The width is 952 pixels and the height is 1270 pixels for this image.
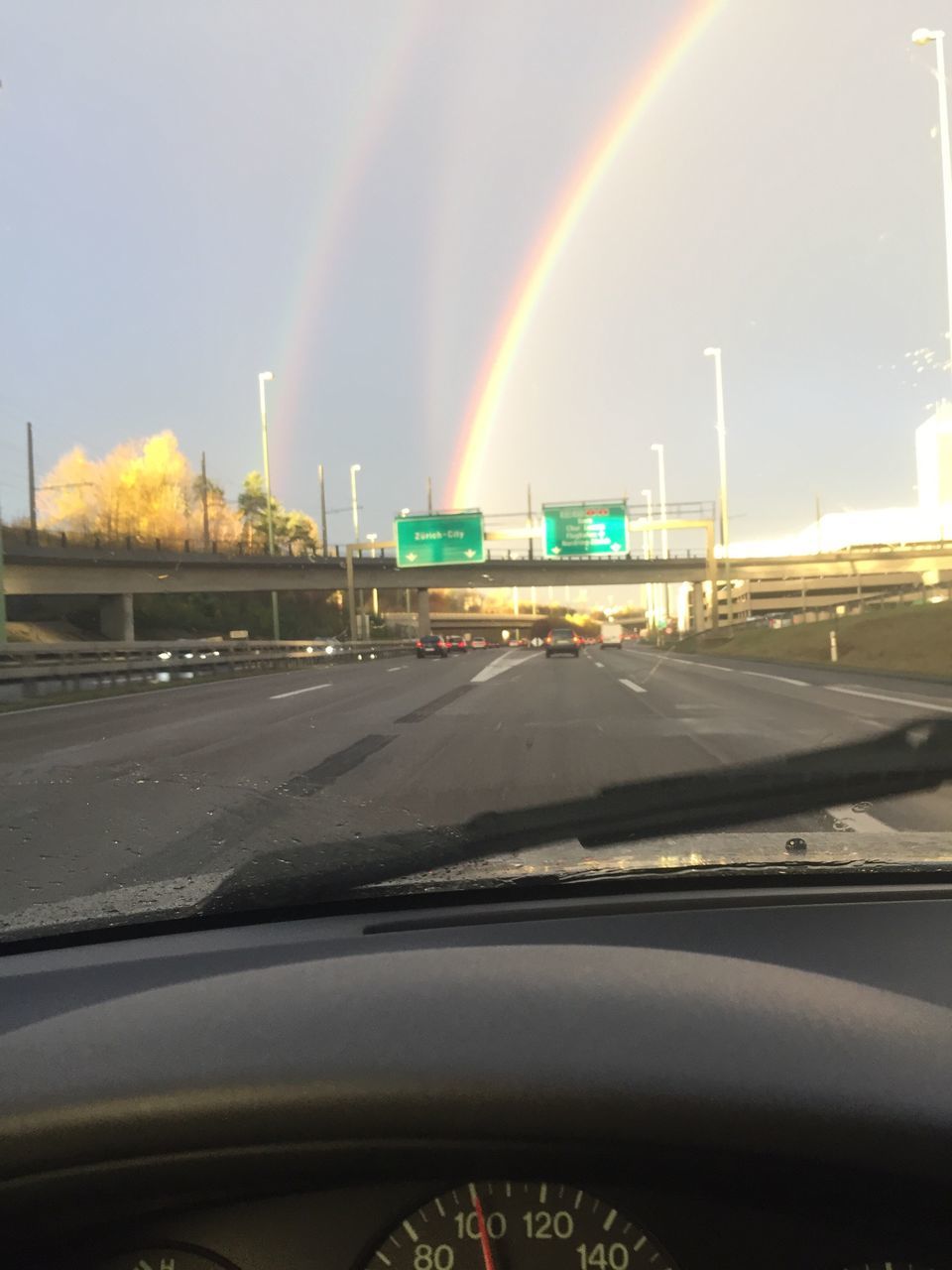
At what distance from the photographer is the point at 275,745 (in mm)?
13320

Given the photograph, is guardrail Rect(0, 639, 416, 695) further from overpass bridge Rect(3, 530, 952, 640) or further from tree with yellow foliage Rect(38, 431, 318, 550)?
tree with yellow foliage Rect(38, 431, 318, 550)

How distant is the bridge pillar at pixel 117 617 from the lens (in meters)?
58.7

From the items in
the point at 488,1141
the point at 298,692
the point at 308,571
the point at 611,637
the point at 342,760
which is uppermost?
the point at 308,571

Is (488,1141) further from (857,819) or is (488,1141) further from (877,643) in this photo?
(877,643)

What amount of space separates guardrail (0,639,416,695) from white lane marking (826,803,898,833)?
2273cm

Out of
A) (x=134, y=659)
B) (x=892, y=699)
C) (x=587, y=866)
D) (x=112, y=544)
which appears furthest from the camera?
(x=112, y=544)

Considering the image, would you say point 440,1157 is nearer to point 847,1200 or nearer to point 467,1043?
point 467,1043

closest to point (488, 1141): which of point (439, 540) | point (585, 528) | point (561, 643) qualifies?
point (561, 643)

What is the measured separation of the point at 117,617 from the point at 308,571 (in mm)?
11056

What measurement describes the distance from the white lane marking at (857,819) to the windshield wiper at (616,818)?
0.08 meters

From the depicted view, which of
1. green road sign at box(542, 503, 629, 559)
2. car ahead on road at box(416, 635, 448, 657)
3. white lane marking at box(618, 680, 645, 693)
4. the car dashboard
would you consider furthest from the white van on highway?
the car dashboard

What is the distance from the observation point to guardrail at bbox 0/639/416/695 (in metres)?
25.6

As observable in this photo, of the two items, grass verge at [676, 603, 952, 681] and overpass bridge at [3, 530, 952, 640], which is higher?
overpass bridge at [3, 530, 952, 640]

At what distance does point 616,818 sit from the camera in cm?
491
